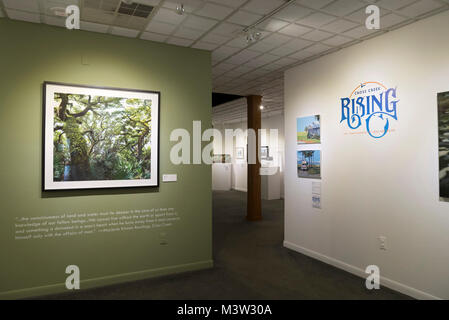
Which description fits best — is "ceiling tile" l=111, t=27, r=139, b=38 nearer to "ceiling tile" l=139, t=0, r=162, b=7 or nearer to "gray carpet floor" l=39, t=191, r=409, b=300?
"ceiling tile" l=139, t=0, r=162, b=7

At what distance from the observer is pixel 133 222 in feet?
13.0

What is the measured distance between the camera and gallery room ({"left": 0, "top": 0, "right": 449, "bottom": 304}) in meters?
3.32

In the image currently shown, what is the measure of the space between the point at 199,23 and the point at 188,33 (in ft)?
1.07

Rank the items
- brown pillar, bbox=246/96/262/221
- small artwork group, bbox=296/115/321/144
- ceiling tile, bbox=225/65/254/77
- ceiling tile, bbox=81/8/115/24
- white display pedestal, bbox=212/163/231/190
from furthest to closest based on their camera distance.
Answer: white display pedestal, bbox=212/163/231/190
brown pillar, bbox=246/96/262/221
ceiling tile, bbox=225/65/254/77
small artwork group, bbox=296/115/321/144
ceiling tile, bbox=81/8/115/24

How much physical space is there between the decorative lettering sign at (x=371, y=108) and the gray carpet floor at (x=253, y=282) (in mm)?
1919

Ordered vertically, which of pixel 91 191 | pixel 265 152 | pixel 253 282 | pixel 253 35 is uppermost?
pixel 253 35

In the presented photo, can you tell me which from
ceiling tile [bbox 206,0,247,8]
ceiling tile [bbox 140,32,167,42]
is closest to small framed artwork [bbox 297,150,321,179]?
ceiling tile [bbox 206,0,247,8]

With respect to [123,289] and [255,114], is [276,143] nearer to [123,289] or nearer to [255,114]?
[255,114]

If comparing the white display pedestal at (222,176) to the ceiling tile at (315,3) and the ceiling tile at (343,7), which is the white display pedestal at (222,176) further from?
the ceiling tile at (315,3)

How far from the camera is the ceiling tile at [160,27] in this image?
140 inches

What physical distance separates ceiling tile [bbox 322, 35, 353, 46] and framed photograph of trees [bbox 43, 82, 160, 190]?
2.32 m

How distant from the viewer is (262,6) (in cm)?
313

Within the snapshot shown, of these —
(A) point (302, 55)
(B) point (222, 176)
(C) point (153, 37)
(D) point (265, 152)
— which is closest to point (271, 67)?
(A) point (302, 55)

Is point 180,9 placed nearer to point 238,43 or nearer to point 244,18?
point 244,18
